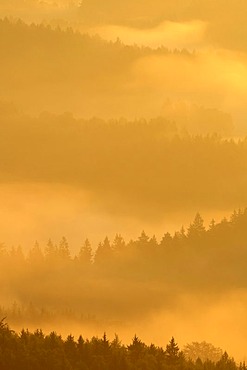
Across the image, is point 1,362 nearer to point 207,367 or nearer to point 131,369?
point 131,369

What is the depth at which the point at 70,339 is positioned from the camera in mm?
164500

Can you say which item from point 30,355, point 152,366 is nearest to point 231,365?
point 152,366

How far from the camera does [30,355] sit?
15825 cm

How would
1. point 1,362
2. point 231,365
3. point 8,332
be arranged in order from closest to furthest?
1. point 1,362
2. point 8,332
3. point 231,365

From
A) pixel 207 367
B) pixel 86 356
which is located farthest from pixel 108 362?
pixel 207 367

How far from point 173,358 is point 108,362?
379 inches

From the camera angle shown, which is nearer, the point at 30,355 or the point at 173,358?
the point at 30,355

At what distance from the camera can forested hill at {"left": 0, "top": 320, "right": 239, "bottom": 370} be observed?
516 feet

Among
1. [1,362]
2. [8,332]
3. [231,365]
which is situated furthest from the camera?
[231,365]

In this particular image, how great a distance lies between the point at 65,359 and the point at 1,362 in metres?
7.22

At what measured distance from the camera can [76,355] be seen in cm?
16350

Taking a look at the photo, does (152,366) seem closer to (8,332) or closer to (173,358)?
(173,358)

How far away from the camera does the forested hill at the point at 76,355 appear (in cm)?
15712

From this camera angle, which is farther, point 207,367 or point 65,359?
point 207,367
